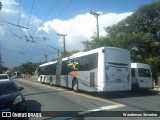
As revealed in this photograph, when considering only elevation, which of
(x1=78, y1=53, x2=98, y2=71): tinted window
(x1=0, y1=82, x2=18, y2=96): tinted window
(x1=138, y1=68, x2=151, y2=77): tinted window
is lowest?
(x1=0, y1=82, x2=18, y2=96): tinted window

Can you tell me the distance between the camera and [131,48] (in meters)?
35.1

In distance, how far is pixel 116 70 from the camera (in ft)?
58.6

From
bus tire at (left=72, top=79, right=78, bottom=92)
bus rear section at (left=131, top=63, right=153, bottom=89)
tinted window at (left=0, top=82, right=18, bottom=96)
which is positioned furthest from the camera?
bus rear section at (left=131, top=63, right=153, bottom=89)

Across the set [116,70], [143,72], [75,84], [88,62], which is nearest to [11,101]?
[116,70]

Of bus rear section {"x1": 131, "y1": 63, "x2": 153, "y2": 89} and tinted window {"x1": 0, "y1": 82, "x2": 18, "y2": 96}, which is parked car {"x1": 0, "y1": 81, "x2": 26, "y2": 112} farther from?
bus rear section {"x1": 131, "y1": 63, "x2": 153, "y2": 89}

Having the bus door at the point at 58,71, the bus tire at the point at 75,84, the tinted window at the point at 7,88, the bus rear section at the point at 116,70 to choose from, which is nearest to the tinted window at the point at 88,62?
the bus rear section at the point at 116,70

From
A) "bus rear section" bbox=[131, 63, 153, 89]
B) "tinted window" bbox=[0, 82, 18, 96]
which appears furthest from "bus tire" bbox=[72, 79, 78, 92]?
"tinted window" bbox=[0, 82, 18, 96]

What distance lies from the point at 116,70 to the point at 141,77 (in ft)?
15.8

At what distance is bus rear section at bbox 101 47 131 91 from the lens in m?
17.5

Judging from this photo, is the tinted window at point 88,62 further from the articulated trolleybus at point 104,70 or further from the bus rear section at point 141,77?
the bus rear section at point 141,77

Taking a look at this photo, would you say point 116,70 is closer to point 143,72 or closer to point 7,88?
point 143,72

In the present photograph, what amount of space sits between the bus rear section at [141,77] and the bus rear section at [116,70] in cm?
345

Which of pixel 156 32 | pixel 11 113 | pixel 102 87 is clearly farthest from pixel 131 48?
pixel 11 113

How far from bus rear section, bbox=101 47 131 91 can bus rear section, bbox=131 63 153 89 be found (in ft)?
11.3
